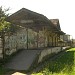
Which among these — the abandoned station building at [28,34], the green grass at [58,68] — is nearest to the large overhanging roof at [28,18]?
the abandoned station building at [28,34]

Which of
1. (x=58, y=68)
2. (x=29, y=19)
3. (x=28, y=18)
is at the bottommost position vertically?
(x=58, y=68)

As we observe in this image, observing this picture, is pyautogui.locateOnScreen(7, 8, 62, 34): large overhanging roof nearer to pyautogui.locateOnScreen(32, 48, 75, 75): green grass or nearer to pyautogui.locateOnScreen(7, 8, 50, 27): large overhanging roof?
pyautogui.locateOnScreen(7, 8, 50, 27): large overhanging roof

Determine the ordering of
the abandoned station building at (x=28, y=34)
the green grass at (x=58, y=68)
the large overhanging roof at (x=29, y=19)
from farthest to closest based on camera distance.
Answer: the large overhanging roof at (x=29, y=19), the abandoned station building at (x=28, y=34), the green grass at (x=58, y=68)

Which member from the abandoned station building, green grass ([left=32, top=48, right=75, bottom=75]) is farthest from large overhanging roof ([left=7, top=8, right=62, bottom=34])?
green grass ([left=32, top=48, right=75, bottom=75])

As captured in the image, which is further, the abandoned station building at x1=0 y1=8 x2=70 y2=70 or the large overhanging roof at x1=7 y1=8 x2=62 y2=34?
the large overhanging roof at x1=7 y1=8 x2=62 y2=34

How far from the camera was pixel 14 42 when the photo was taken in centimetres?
2052

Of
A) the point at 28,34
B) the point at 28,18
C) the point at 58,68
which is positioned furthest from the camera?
the point at 28,18

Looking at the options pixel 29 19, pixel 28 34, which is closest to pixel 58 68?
pixel 28 34

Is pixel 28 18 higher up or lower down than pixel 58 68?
higher up

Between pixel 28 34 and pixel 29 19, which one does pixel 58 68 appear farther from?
pixel 29 19

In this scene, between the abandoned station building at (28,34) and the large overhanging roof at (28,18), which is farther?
the large overhanging roof at (28,18)

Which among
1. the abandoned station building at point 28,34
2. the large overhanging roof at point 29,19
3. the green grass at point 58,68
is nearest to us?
the green grass at point 58,68

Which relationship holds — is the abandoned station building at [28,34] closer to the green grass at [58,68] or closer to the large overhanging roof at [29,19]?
the large overhanging roof at [29,19]

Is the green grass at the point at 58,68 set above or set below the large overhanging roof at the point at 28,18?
below
